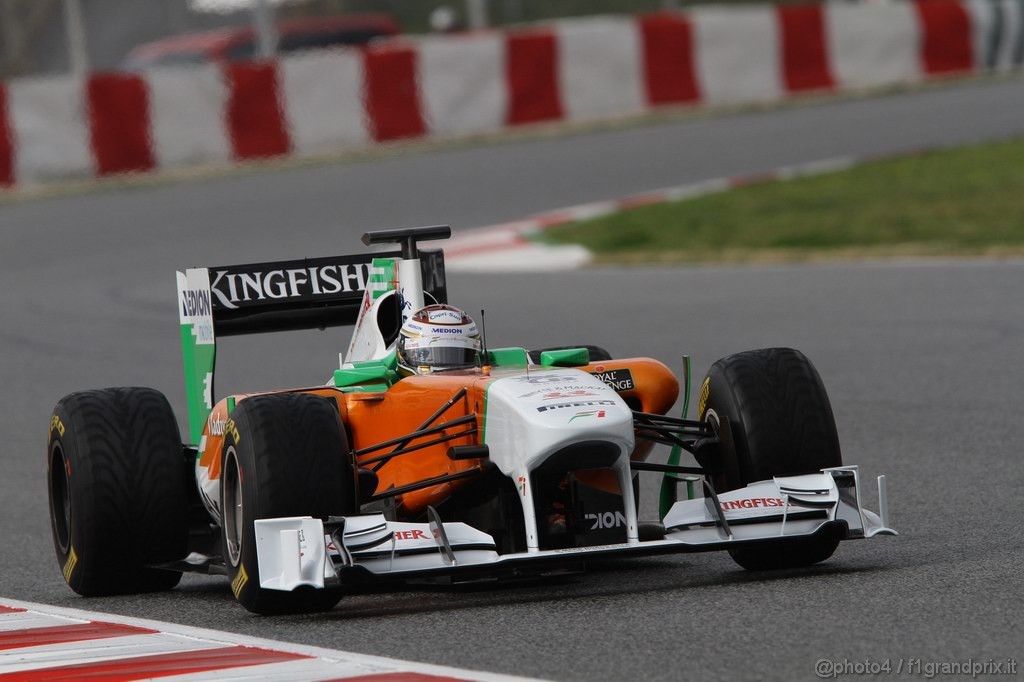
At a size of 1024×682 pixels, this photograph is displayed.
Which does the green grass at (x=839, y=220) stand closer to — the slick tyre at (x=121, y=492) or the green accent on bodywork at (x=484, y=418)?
the slick tyre at (x=121, y=492)

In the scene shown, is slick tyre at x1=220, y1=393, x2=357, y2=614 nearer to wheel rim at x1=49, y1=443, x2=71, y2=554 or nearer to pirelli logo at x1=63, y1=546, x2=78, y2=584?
pirelli logo at x1=63, y1=546, x2=78, y2=584

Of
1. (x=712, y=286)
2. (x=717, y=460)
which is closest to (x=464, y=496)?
(x=717, y=460)

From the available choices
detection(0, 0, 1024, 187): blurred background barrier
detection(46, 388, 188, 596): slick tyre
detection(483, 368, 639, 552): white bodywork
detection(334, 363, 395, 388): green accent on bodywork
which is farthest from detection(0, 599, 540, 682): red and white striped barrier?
detection(0, 0, 1024, 187): blurred background barrier

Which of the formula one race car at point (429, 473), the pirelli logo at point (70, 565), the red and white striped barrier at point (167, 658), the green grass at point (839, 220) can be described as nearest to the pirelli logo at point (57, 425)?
the formula one race car at point (429, 473)

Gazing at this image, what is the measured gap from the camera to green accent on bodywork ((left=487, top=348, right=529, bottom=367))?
23.6ft

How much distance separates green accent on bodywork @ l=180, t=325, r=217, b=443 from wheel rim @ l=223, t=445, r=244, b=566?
1.59m

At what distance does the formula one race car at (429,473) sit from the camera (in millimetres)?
6035

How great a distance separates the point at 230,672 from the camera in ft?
17.1

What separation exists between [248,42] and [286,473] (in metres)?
23.8

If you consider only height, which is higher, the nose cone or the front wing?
the nose cone

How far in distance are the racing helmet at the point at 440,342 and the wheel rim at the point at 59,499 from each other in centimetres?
153

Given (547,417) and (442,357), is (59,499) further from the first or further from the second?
(547,417)

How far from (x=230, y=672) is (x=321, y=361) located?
8536 millimetres

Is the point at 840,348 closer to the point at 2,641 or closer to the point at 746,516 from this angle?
the point at 746,516
